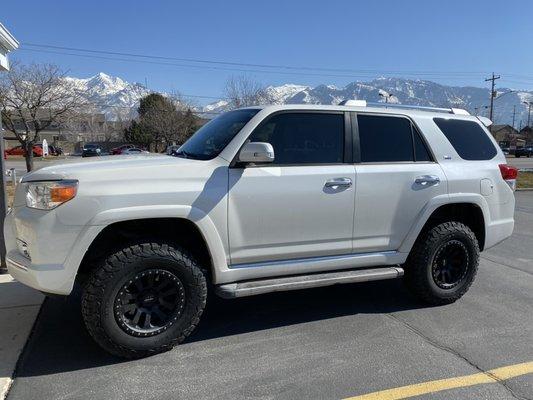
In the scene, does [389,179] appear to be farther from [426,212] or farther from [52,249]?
[52,249]

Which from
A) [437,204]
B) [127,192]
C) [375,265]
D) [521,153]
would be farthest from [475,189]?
[521,153]

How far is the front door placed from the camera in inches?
157

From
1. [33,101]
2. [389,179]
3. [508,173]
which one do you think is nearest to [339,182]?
[389,179]

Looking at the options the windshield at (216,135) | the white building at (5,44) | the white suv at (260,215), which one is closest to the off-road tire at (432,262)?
the white suv at (260,215)

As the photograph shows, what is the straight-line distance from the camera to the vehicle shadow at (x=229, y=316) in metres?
3.78

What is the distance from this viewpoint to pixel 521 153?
67250 mm

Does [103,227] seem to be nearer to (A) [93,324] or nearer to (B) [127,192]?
(B) [127,192]

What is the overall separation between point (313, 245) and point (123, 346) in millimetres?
1746

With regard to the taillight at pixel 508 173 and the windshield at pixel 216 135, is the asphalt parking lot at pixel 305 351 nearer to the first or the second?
the taillight at pixel 508 173

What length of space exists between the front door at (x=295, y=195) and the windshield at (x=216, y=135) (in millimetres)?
218

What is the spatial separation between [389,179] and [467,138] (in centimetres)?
126

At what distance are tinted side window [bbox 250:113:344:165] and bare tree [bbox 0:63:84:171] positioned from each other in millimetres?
13358

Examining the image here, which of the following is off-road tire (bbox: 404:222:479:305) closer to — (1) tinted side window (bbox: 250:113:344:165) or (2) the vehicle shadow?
(2) the vehicle shadow

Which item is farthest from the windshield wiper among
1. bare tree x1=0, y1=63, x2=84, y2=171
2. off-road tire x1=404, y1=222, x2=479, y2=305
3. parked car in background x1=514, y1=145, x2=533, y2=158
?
parked car in background x1=514, y1=145, x2=533, y2=158
